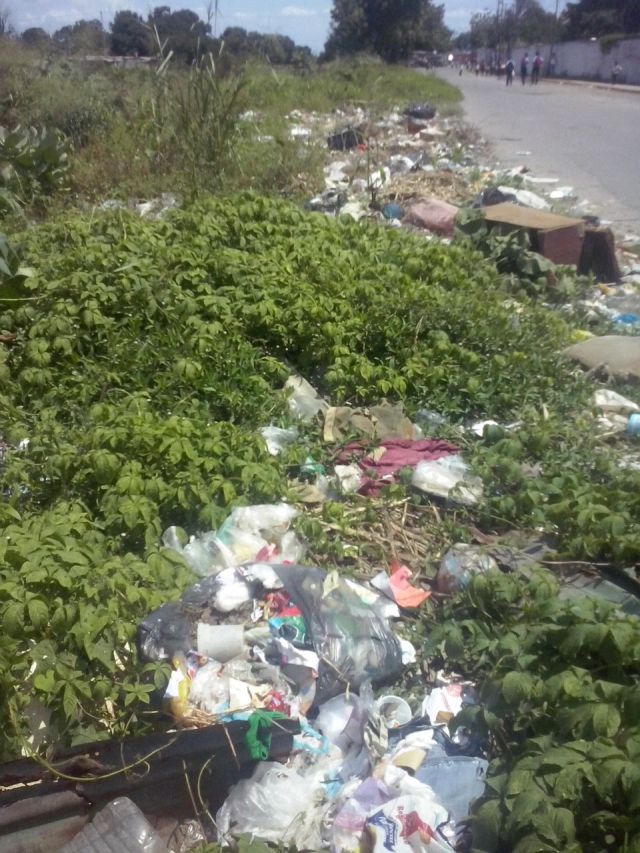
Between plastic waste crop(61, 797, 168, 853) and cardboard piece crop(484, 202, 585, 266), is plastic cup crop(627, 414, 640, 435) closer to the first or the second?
cardboard piece crop(484, 202, 585, 266)

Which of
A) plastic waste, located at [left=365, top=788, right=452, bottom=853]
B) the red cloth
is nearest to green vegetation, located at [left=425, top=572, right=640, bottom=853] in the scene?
plastic waste, located at [left=365, top=788, right=452, bottom=853]

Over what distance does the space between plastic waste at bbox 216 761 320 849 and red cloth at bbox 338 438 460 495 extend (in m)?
1.46

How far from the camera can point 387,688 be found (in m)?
2.61

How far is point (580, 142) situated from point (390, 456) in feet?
40.3

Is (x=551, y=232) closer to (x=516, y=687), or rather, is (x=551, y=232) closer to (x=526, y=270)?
(x=526, y=270)

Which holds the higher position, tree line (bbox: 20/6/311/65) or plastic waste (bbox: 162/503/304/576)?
tree line (bbox: 20/6/311/65)

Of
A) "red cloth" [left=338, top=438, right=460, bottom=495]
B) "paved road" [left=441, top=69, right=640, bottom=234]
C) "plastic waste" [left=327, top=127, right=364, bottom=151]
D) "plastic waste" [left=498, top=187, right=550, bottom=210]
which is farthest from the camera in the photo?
"plastic waste" [left=327, top=127, right=364, bottom=151]

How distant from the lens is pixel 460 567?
9.68 feet

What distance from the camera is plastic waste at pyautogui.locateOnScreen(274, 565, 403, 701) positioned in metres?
2.54

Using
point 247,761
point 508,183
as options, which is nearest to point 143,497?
point 247,761

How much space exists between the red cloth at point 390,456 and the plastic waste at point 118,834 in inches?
66.7

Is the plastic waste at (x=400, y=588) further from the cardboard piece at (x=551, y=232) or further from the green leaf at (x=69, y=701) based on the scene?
the cardboard piece at (x=551, y=232)

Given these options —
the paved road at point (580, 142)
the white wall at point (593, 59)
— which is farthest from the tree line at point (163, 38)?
the white wall at point (593, 59)

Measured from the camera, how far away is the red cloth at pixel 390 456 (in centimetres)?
356
